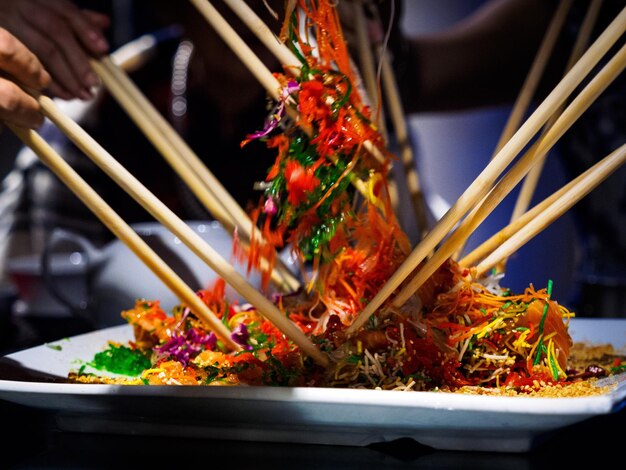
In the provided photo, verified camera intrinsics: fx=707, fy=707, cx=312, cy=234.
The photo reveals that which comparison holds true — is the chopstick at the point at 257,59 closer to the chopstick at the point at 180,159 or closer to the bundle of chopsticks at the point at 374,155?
the bundle of chopsticks at the point at 374,155

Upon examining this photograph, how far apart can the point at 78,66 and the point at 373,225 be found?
473 millimetres

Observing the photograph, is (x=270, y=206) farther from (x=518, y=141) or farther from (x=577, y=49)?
(x=577, y=49)

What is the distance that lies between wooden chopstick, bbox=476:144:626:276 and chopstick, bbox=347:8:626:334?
0.36 ft

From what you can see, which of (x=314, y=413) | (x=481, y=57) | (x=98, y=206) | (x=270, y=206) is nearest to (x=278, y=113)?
(x=270, y=206)

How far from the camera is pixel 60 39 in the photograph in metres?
0.95

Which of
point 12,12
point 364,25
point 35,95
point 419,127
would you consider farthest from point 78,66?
Result: point 419,127

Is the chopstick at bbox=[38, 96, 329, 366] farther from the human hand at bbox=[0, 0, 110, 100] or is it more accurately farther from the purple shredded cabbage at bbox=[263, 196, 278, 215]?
the human hand at bbox=[0, 0, 110, 100]

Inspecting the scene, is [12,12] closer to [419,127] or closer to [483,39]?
[483,39]

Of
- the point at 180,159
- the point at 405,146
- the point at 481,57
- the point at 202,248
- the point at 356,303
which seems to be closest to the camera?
the point at 202,248

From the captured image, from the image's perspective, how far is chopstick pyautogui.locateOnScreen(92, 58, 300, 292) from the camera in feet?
2.95


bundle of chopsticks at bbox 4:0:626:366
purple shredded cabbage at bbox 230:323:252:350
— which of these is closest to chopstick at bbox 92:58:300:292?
bundle of chopsticks at bbox 4:0:626:366

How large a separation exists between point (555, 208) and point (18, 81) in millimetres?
578

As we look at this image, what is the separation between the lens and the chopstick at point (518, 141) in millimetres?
559

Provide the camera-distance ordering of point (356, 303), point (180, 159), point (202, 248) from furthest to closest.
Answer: point (180, 159) < point (356, 303) < point (202, 248)
